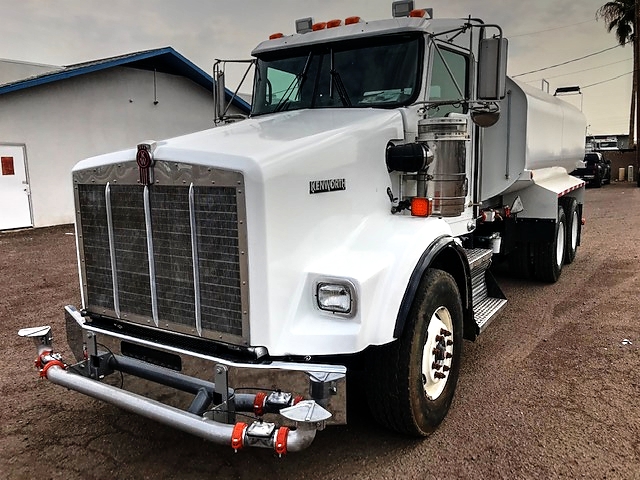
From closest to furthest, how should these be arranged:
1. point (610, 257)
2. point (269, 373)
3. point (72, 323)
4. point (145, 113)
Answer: point (269, 373) < point (72, 323) < point (610, 257) < point (145, 113)

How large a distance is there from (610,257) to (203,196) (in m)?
8.38

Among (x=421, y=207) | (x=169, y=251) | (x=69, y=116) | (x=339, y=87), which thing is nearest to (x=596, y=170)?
(x=69, y=116)

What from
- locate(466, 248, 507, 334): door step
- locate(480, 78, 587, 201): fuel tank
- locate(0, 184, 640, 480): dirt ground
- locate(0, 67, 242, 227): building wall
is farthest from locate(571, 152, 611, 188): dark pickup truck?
locate(466, 248, 507, 334): door step

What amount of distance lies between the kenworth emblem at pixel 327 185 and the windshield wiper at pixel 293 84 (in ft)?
5.14

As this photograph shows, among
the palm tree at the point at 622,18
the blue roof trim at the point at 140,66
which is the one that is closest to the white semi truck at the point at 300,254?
the blue roof trim at the point at 140,66

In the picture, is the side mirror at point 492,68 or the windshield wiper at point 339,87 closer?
the side mirror at point 492,68

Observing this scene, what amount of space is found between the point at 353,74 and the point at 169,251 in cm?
214

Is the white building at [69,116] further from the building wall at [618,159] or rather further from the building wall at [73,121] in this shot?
the building wall at [618,159]

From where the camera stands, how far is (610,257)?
930 cm

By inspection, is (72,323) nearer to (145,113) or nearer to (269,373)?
(269,373)

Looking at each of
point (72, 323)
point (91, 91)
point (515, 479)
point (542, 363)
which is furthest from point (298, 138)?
point (91, 91)

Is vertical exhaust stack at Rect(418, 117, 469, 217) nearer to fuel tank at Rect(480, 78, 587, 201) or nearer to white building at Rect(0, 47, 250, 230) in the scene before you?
fuel tank at Rect(480, 78, 587, 201)

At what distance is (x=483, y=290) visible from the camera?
5.18 meters

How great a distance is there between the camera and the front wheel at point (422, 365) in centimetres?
320
